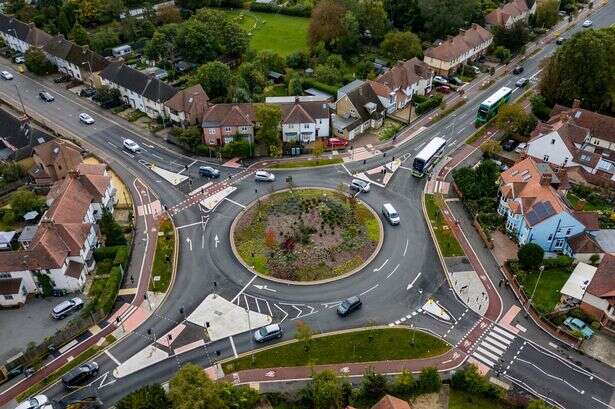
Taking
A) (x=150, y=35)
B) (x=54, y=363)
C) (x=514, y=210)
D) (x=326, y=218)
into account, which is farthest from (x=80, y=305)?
(x=150, y=35)

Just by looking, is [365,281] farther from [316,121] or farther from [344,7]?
[344,7]

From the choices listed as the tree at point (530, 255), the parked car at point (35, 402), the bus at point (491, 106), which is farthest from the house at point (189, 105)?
the tree at point (530, 255)

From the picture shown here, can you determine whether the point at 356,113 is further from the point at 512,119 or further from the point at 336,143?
the point at 512,119

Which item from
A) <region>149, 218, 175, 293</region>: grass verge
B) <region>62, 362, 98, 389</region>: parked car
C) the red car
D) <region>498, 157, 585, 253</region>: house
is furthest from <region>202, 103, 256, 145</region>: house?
<region>62, 362, 98, 389</region>: parked car

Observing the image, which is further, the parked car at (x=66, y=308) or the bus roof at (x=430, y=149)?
the bus roof at (x=430, y=149)

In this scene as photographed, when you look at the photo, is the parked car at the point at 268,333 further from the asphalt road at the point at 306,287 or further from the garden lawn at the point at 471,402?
the garden lawn at the point at 471,402

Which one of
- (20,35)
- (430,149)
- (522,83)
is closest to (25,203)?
(430,149)
